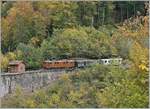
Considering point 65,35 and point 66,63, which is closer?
point 66,63

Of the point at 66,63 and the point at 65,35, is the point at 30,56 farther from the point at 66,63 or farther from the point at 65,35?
the point at 65,35

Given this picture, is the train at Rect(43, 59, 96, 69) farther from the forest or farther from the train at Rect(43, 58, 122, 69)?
the forest

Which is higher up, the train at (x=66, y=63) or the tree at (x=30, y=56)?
the tree at (x=30, y=56)

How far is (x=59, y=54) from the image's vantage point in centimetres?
A: 819

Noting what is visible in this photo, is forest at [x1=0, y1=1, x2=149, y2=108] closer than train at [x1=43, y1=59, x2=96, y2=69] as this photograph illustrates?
Yes

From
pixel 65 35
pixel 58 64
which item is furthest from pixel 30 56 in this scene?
pixel 65 35

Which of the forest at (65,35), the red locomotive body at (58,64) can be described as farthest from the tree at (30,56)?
the red locomotive body at (58,64)

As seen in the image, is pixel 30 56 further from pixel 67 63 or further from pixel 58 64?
pixel 67 63

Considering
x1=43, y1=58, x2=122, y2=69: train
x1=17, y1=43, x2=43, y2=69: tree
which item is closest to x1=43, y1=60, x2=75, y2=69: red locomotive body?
x1=43, y1=58, x2=122, y2=69: train

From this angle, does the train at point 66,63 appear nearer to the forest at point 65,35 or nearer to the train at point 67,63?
the train at point 67,63

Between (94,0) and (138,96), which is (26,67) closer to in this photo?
(94,0)

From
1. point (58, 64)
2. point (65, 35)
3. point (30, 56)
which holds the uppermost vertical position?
point (65, 35)

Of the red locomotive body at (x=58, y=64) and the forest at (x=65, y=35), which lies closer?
the forest at (x=65, y=35)

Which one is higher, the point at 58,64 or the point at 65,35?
the point at 65,35
